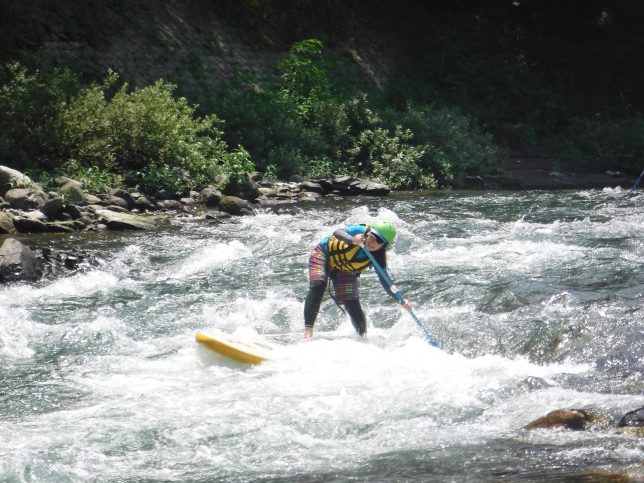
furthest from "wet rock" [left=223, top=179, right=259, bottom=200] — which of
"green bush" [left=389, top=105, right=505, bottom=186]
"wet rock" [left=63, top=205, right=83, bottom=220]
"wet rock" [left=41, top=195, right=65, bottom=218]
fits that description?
"green bush" [left=389, top=105, right=505, bottom=186]

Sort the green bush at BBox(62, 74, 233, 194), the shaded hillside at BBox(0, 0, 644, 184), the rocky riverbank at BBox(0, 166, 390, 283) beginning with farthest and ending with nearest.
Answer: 1. the shaded hillside at BBox(0, 0, 644, 184)
2. the green bush at BBox(62, 74, 233, 194)
3. the rocky riverbank at BBox(0, 166, 390, 283)

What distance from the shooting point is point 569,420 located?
5941 millimetres

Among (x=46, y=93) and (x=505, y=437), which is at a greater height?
(x=46, y=93)

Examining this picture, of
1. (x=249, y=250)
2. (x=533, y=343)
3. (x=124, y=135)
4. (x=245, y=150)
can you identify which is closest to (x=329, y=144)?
(x=245, y=150)

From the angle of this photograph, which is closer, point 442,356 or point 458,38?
point 442,356

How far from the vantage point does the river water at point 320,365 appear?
5621 mm

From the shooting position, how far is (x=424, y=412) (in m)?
6.44

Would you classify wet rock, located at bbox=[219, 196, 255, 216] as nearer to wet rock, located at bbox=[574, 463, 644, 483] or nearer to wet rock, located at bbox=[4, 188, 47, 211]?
wet rock, located at bbox=[4, 188, 47, 211]

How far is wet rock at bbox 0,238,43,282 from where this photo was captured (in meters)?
10.4

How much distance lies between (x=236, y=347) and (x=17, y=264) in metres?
3.89

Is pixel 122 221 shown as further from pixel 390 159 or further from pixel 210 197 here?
pixel 390 159

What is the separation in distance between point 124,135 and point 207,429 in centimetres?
1051

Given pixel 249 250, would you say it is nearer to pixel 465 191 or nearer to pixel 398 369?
pixel 398 369

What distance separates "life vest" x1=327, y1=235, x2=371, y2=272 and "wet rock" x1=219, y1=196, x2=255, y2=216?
696 centimetres
